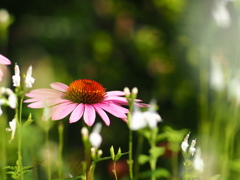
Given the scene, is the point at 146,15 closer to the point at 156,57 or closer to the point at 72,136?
the point at 156,57

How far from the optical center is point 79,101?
2.16 feet

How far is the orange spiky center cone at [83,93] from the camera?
652 millimetres

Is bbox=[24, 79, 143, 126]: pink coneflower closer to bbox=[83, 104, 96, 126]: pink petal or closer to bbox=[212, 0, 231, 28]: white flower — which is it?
bbox=[83, 104, 96, 126]: pink petal

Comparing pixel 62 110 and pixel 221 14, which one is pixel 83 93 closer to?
pixel 62 110

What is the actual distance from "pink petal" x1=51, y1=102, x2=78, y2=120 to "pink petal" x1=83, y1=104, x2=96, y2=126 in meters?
0.02

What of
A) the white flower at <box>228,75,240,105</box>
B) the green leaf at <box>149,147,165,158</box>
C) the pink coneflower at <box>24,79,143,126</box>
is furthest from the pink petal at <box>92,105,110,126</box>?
the white flower at <box>228,75,240,105</box>

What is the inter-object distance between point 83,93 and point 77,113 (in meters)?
0.07

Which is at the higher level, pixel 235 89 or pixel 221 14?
pixel 221 14

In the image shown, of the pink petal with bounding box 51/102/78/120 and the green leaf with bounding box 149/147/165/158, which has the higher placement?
the pink petal with bounding box 51/102/78/120

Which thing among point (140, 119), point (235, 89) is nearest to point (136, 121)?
point (140, 119)

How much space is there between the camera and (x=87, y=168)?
54 centimetres

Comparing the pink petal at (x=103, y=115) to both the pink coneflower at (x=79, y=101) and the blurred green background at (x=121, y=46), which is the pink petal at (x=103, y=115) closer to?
the pink coneflower at (x=79, y=101)

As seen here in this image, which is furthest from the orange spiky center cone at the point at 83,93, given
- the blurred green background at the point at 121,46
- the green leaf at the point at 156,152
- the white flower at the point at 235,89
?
the blurred green background at the point at 121,46

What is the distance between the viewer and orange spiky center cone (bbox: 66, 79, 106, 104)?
25.7 inches
